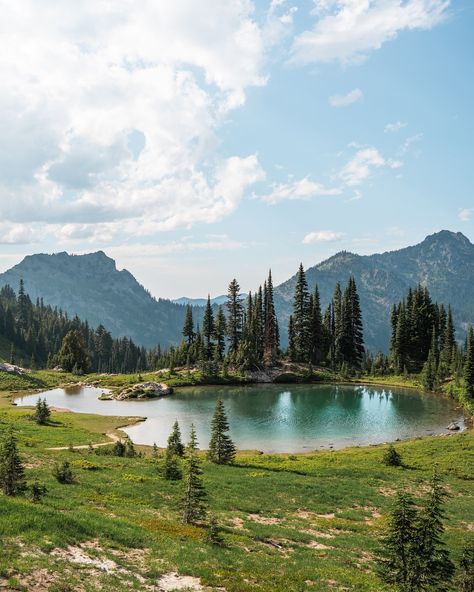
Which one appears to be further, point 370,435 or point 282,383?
point 282,383

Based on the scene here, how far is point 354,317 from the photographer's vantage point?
433 ft

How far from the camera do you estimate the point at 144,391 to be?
91000 millimetres

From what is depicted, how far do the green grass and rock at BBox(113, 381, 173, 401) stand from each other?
42.5 m

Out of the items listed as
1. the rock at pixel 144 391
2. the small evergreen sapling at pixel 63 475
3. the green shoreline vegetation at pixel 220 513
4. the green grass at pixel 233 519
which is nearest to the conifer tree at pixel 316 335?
the rock at pixel 144 391

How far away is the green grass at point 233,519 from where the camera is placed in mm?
16219

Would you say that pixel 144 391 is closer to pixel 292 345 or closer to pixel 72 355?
pixel 72 355

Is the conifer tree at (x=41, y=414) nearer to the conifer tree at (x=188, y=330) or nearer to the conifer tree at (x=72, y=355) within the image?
the conifer tree at (x=72, y=355)

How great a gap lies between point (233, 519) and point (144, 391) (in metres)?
68.4

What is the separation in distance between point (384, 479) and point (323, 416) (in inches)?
1350

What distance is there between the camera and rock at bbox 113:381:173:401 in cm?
8950

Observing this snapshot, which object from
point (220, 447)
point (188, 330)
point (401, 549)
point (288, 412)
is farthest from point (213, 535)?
point (188, 330)

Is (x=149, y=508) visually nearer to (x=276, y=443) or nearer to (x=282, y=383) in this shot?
(x=276, y=443)

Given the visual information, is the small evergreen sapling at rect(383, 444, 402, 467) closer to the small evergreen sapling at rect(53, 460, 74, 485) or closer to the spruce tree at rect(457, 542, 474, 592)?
the spruce tree at rect(457, 542, 474, 592)

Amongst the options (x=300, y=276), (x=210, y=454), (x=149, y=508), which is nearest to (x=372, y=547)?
(x=149, y=508)
